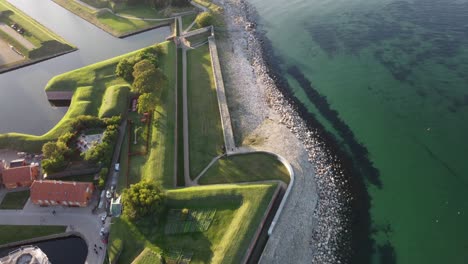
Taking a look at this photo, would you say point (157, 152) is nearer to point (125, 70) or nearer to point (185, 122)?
point (185, 122)

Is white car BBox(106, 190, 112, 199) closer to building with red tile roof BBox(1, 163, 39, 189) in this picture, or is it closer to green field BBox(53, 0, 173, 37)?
building with red tile roof BBox(1, 163, 39, 189)

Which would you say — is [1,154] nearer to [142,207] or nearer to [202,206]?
[142,207]

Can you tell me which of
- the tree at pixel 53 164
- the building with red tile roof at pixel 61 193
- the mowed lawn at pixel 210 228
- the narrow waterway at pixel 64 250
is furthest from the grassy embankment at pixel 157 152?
the narrow waterway at pixel 64 250

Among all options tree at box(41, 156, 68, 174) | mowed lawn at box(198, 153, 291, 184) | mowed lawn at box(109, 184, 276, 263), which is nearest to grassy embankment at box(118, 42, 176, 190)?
mowed lawn at box(109, 184, 276, 263)

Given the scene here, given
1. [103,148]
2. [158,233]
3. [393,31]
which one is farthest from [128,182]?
[393,31]

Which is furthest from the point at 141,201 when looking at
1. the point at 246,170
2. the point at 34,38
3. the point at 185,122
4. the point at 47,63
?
the point at 34,38

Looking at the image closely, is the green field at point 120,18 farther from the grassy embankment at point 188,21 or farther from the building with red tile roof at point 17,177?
the building with red tile roof at point 17,177
